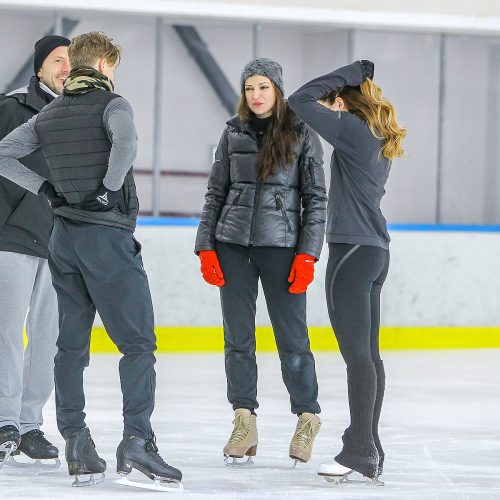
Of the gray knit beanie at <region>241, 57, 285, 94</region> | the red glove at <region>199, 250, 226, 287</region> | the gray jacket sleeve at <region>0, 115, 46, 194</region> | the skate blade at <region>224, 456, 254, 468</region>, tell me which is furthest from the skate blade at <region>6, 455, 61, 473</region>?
the gray knit beanie at <region>241, 57, 285, 94</region>

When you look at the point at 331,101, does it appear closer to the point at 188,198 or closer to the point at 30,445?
the point at 30,445

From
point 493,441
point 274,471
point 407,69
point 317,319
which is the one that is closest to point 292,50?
point 407,69

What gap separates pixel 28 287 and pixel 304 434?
3.39 feet

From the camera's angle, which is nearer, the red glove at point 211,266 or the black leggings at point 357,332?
the black leggings at point 357,332

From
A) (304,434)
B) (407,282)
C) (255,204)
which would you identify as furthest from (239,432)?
(407,282)

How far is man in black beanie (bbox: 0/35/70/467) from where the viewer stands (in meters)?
4.27

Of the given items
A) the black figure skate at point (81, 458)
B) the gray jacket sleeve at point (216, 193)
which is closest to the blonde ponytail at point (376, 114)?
the gray jacket sleeve at point (216, 193)

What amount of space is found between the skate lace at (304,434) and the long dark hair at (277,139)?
2.74ft

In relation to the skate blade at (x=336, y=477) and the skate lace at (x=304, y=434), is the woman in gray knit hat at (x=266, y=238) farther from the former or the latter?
the skate blade at (x=336, y=477)

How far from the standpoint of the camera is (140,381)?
3.87m

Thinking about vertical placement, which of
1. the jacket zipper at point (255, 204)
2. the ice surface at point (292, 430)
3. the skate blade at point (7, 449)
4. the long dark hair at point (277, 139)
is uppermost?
the long dark hair at point (277, 139)

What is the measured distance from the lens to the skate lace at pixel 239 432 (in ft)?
14.6

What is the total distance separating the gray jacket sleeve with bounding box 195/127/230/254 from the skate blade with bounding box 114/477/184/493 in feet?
2.94

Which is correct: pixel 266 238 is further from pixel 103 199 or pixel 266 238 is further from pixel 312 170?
pixel 103 199
